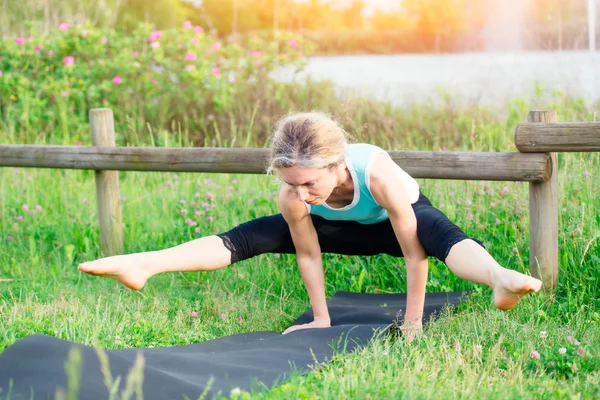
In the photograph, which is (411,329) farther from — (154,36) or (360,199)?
(154,36)

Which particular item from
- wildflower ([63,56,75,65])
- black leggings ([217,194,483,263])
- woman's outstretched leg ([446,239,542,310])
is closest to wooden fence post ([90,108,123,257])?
black leggings ([217,194,483,263])

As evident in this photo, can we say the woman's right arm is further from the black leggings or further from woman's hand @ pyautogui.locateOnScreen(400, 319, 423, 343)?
woman's hand @ pyautogui.locateOnScreen(400, 319, 423, 343)

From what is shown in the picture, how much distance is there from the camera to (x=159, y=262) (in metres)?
3.45

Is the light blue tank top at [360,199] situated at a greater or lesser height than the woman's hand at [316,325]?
greater

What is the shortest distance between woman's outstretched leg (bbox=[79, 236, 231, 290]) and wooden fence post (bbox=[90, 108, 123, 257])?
5.29 feet

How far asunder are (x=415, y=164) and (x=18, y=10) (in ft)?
37.6

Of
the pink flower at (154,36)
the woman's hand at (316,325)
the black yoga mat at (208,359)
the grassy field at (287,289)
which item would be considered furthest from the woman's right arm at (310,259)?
the pink flower at (154,36)

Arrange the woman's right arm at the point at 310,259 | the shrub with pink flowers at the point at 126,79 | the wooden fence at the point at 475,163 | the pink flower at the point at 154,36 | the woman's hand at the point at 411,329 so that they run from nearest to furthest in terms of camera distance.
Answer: the woman's hand at the point at 411,329 → the woman's right arm at the point at 310,259 → the wooden fence at the point at 475,163 → the shrub with pink flowers at the point at 126,79 → the pink flower at the point at 154,36

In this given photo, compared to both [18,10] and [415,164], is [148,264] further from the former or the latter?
[18,10]

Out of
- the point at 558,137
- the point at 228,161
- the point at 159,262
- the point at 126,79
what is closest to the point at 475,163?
the point at 558,137

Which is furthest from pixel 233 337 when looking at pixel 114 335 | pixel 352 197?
pixel 352 197

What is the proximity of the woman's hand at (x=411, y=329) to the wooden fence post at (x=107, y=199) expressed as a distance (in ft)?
7.93

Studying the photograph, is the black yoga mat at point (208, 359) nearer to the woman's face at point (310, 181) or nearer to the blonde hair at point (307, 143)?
the woman's face at point (310, 181)

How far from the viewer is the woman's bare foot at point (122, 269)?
126 inches
